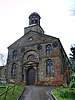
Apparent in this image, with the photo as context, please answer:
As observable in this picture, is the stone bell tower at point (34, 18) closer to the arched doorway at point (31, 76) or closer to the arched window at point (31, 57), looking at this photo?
the arched window at point (31, 57)

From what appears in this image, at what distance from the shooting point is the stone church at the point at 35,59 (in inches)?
1205

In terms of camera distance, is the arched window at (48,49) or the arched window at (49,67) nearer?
the arched window at (49,67)

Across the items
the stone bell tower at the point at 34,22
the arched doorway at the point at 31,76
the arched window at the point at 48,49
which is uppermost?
the stone bell tower at the point at 34,22

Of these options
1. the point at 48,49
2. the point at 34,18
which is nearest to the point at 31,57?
the point at 48,49

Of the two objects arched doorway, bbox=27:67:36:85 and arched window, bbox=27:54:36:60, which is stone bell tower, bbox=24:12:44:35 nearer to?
arched window, bbox=27:54:36:60

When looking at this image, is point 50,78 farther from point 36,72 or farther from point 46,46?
point 46,46

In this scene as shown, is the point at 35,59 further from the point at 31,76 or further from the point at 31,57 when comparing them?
the point at 31,76

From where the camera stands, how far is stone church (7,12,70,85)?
30597 millimetres

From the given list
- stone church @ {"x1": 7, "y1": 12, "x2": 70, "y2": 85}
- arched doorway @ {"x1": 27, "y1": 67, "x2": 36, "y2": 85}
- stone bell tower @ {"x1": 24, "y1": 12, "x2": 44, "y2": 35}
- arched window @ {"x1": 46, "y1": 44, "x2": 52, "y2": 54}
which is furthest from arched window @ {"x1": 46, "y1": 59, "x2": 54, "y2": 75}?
stone bell tower @ {"x1": 24, "y1": 12, "x2": 44, "y2": 35}

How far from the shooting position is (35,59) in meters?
33.1

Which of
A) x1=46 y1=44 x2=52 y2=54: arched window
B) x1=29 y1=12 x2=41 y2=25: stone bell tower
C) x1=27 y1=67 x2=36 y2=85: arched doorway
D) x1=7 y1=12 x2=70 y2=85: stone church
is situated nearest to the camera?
x1=7 y1=12 x2=70 y2=85: stone church

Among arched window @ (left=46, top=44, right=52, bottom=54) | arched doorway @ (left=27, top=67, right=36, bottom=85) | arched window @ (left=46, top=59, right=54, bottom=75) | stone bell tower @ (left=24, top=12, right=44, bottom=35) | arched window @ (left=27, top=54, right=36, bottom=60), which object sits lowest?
arched doorway @ (left=27, top=67, right=36, bottom=85)

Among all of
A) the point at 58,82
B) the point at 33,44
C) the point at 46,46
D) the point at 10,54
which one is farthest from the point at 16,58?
the point at 58,82

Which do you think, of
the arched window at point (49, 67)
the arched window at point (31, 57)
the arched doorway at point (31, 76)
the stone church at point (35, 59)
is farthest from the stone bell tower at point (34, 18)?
the arched doorway at point (31, 76)
